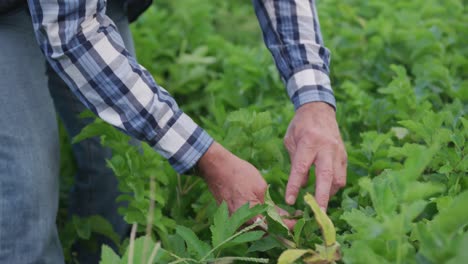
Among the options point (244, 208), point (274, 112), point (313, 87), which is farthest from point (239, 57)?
point (244, 208)

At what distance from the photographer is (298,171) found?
1992 mm

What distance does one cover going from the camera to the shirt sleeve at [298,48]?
219 centimetres

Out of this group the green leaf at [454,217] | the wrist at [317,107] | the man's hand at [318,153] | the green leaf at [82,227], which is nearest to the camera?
the green leaf at [454,217]

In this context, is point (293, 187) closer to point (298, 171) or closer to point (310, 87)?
point (298, 171)

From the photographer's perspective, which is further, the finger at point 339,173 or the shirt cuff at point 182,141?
the finger at point 339,173

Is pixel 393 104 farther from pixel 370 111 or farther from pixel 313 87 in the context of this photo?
pixel 313 87

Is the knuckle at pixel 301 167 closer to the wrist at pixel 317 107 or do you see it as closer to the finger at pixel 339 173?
the finger at pixel 339 173

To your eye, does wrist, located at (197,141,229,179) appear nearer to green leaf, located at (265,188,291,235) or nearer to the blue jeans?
green leaf, located at (265,188,291,235)

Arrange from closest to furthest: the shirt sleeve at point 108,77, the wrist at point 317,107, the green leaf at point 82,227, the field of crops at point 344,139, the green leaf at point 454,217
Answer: the green leaf at point 454,217 → the field of crops at point 344,139 → the shirt sleeve at point 108,77 → the wrist at point 317,107 → the green leaf at point 82,227

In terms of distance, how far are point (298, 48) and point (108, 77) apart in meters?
0.70

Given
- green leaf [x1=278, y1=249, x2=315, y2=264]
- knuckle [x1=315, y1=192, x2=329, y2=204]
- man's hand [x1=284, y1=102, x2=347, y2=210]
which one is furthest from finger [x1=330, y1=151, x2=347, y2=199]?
green leaf [x1=278, y1=249, x2=315, y2=264]

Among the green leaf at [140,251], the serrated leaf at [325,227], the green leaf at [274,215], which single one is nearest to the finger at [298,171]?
the green leaf at [274,215]

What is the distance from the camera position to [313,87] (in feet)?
7.15

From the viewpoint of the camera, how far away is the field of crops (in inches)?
57.1
